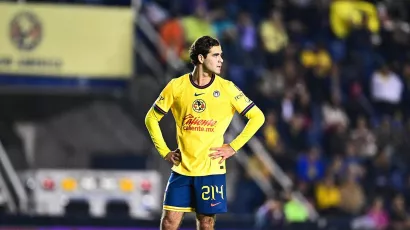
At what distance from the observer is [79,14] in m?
16.8

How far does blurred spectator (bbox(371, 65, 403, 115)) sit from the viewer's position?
2005cm

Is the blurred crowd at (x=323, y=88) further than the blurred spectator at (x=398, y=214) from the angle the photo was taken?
No

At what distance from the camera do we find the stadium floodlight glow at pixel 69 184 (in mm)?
16875

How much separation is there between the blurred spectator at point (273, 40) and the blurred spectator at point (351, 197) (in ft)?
8.21

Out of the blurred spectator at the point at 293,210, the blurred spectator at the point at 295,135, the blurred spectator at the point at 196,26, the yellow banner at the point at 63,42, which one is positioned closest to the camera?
the yellow banner at the point at 63,42

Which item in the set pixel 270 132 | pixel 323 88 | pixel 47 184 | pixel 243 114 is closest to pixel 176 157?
pixel 243 114

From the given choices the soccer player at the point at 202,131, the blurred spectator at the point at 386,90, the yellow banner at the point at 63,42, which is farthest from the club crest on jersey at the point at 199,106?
the blurred spectator at the point at 386,90

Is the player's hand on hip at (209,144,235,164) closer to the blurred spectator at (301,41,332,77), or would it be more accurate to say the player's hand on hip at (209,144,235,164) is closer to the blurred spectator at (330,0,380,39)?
the blurred spectator at (301,41,332,77)

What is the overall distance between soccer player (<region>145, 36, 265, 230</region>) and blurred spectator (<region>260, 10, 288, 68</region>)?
31.3 feet

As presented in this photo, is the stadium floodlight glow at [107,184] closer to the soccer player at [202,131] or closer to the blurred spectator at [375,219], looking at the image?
the blurred spectator at [375,219]

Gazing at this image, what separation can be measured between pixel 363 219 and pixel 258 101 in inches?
103

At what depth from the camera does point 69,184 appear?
1691cm

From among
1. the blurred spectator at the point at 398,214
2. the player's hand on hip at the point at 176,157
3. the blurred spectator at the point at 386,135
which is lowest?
the blurred spectator at the point at 398,214

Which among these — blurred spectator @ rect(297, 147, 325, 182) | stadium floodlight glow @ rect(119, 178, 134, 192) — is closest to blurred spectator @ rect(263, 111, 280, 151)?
blurred spectator @ rect(297, 147, 325, 182)
